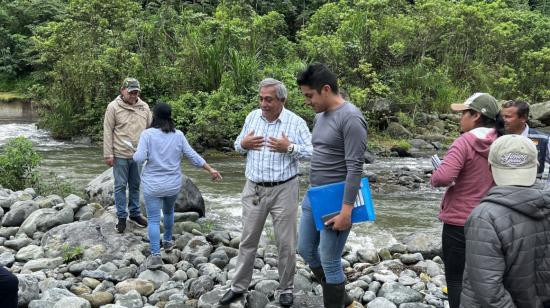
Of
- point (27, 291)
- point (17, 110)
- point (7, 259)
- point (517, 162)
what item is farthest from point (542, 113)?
point (17, 110)

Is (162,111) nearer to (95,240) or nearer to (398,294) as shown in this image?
(95,240)

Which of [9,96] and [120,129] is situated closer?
[120,129]

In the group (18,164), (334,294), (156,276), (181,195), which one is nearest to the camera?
(334,294)

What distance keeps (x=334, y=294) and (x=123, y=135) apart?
319cm

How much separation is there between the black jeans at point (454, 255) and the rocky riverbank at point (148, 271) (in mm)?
985

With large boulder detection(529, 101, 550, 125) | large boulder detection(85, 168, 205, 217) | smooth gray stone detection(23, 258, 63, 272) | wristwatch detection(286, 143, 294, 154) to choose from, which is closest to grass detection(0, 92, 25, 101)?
large boulder detection(85, 168, 205, 217)

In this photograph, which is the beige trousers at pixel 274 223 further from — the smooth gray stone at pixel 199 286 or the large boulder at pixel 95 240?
the large boulder at pixel 95 240

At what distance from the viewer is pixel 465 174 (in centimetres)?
312

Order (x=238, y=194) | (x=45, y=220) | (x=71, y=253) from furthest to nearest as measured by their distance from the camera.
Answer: (x=238, y=194) → (x=45, y=220) → (x=71, y=253)

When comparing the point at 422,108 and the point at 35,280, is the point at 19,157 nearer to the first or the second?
the point at 35,280

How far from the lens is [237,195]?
9.64 m

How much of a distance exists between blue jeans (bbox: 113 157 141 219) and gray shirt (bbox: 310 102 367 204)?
9.54 feet

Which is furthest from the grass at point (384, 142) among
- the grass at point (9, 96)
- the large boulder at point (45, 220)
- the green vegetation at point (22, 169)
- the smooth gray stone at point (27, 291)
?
the grass at point (9, 96)

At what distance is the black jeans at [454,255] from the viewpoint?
10.2ft
